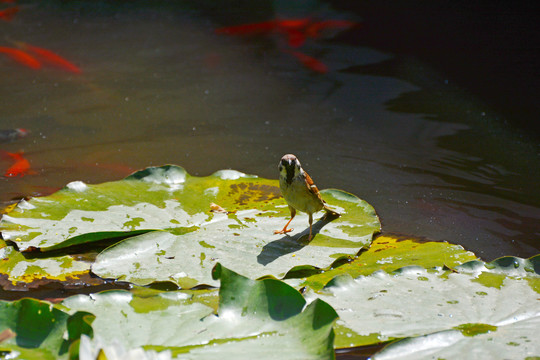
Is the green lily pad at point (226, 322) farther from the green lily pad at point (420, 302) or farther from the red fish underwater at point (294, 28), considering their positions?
the red fish underwater at point (294, 28)

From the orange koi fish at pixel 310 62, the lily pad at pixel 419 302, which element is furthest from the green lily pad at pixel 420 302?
the orange koi fish at pixel 310 62

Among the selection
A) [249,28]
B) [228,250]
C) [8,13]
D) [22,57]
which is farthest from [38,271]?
[8,13]

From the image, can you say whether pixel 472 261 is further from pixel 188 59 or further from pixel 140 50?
pixel 140 50

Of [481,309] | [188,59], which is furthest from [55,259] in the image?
[188,59]

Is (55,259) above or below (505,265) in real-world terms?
below

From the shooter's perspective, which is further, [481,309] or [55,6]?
[55,6]
